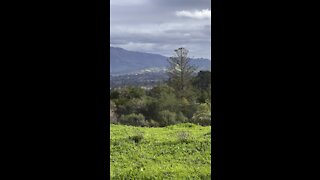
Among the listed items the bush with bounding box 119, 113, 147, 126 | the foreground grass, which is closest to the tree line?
the bush with bounding box 119, 113, 147, 126

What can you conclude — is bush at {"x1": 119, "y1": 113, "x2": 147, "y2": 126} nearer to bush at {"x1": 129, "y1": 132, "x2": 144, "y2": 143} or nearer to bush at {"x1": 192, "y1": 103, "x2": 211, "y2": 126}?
bush at {"x1": 129, "y1": 132, "x2": 144, "y2": 143}

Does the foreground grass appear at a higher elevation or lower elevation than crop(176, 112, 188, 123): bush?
lower

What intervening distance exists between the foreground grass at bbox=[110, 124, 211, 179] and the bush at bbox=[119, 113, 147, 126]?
13cm

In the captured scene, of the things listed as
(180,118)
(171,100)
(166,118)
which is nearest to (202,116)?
(180,118)

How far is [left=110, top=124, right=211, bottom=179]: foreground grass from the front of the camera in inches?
235

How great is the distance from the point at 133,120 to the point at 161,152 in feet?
4.38

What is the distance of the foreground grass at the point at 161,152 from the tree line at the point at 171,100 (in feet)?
0.71

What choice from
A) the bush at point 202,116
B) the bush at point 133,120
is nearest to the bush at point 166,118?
the bush at point 133,120

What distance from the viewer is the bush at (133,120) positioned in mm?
7910

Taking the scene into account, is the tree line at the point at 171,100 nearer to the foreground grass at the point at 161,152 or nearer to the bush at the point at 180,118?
the bush at the point at 180,118
